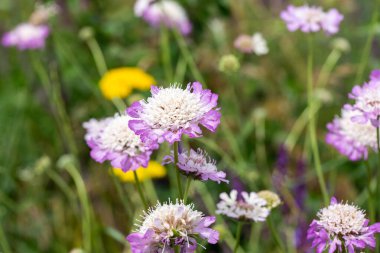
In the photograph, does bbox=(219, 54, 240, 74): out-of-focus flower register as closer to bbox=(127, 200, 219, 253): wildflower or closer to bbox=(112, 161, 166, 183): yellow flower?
bbox=(112, 161, 166, 183): yellow flower

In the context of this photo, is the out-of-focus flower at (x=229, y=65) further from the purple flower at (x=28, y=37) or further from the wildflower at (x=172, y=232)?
the purple flower at (x=28, y=37)

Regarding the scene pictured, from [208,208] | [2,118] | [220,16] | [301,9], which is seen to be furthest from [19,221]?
[301,9]

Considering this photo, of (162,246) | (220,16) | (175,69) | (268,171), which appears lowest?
(162,246)

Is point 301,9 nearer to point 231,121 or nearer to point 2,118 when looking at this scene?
point 231,121

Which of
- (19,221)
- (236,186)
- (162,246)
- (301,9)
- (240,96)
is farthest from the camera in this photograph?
(240,96)

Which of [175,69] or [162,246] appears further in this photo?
[175,69]

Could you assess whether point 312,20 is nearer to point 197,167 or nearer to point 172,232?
point 197,167
